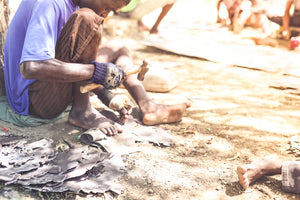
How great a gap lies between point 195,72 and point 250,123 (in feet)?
5.05

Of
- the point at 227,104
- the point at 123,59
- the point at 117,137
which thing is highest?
the point at 123,59

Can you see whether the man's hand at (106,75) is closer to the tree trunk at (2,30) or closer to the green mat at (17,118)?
the green mat at (17,118)

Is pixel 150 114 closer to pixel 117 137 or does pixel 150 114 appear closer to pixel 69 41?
pixel 117 137

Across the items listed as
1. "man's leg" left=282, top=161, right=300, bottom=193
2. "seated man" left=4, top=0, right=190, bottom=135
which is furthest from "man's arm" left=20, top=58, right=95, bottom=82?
"man's leg" left=282, top=161, right=300, bottom=193

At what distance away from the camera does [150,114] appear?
253 centimetres

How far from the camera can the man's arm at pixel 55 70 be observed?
5.69ft

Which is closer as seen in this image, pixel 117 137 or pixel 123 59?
pixel 117 137

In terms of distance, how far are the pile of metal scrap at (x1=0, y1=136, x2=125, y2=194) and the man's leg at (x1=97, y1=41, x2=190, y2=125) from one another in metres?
0.65

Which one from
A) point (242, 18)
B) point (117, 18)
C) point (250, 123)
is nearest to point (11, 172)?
point (250, 123)

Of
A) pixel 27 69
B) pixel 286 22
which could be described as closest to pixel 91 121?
pixel 27 69

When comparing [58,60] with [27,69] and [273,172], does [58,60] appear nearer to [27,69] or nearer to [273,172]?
[27,69]

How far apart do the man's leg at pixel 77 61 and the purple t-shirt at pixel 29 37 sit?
86 mm

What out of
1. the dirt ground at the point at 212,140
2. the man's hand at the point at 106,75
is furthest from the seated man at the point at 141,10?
the man's hand at the point at 106,75

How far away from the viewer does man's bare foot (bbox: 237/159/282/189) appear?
1777 mm
